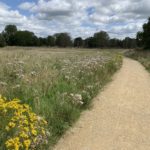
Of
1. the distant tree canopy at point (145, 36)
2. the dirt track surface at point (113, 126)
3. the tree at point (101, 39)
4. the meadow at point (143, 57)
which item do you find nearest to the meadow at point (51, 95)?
the dirt track surface at point (113, 126)

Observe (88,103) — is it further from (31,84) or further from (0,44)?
(0,44)

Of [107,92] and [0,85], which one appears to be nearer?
[0,85]

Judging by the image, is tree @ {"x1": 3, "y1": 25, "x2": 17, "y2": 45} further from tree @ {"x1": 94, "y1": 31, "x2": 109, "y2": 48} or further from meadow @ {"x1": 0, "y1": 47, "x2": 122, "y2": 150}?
meadow @ {"x1": 0, "y1": 47, "x2": 122, "y2": 150}

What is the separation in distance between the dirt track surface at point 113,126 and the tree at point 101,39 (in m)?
88.5

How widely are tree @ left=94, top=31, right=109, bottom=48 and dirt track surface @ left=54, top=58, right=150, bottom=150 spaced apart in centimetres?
8848

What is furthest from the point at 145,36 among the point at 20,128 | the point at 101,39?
the point at 20,128

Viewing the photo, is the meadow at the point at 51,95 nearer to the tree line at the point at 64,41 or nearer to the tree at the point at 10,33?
the tree line at the point at 64,41

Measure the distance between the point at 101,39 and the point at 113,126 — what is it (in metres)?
93.8

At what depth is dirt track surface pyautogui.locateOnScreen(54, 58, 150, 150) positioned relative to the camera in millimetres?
6996

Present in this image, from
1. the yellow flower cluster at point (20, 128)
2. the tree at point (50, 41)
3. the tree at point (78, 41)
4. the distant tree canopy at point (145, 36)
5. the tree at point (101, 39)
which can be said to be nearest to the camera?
the yellow flower cluster at point (20, 128)

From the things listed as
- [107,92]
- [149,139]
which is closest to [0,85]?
[149,139]

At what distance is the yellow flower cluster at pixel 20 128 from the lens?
5.39 metres

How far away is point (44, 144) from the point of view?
6344 mm

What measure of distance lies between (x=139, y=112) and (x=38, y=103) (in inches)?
129
